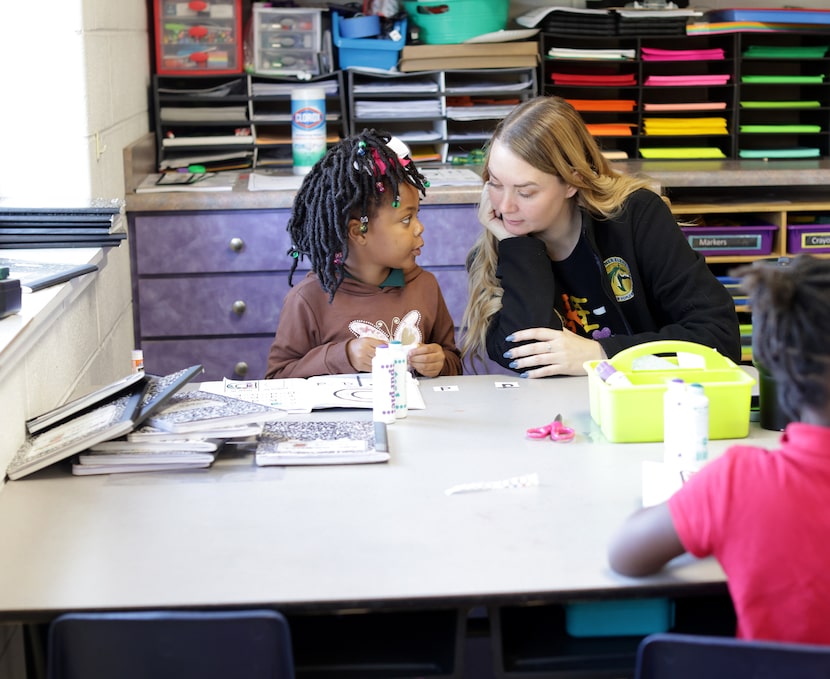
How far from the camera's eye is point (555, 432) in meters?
1.76

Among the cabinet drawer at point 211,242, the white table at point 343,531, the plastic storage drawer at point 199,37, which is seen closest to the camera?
the white table at point 343,531

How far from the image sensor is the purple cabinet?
10.6 feet

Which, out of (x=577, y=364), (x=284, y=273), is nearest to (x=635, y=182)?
(x=577, y=364)

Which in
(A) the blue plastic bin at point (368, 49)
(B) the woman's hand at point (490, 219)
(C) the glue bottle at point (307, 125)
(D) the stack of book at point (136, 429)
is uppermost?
(A) the blue plastic bin at point (368, 49)

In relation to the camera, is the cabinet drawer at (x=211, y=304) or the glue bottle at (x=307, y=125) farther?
the glue bottle at (x=307, y=125)

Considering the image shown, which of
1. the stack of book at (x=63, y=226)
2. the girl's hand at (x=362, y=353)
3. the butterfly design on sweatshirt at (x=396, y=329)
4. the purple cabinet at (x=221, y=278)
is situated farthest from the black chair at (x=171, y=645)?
the purple cabinet at (x=221, y=278)

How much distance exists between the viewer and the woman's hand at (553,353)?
7.00ft

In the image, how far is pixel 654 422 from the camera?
5.72 feet

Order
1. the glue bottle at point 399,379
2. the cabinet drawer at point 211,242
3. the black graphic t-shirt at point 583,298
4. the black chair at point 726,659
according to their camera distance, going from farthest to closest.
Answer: the cabinet drawer at point 211,242 → the black graphic t-shirt at point 583,298 → the glue bottle at point 399,379 → the black chair at point 726,659

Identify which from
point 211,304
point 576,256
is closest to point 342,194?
point 576,256

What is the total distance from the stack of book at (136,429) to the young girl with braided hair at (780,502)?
723 mm

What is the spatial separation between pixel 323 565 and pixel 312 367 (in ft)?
3.08

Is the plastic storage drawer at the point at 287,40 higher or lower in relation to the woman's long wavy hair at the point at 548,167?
higher

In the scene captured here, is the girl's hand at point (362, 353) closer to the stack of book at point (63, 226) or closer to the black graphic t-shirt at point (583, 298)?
the black graphic t-shirt at point (583, 298)
